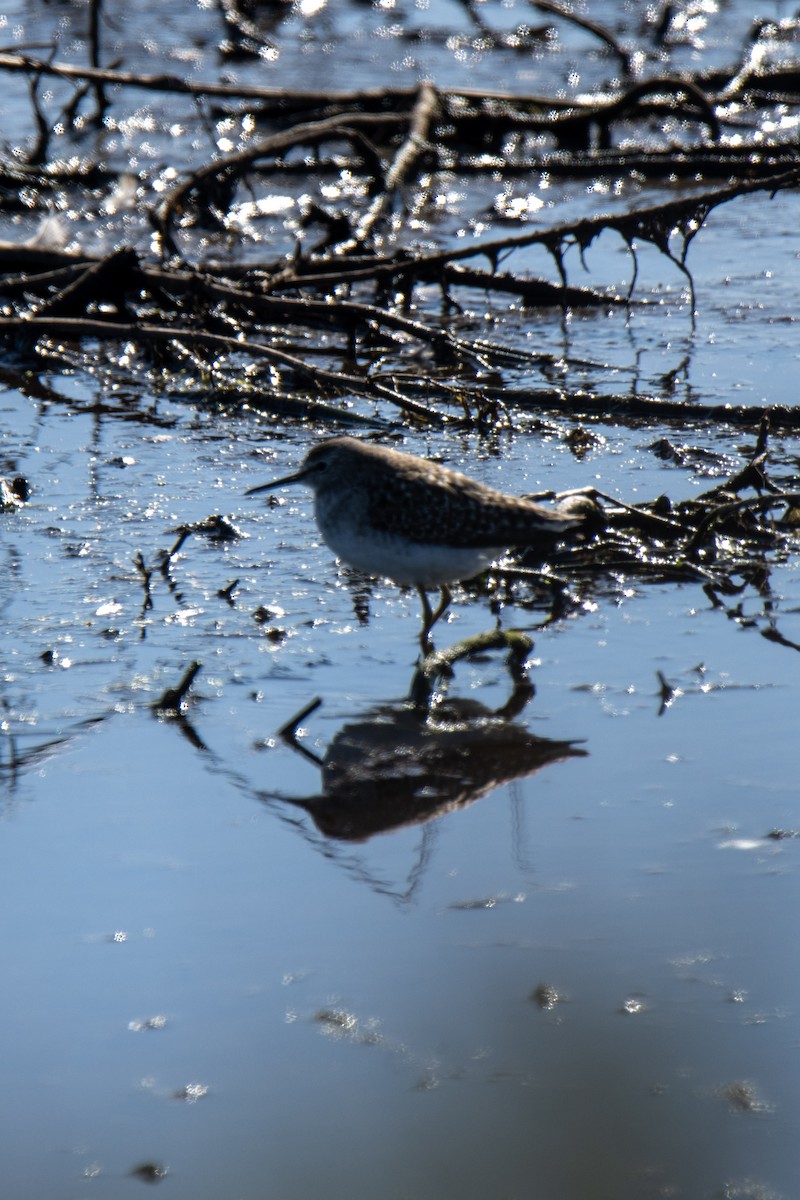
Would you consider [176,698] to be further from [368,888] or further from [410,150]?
[410,150]

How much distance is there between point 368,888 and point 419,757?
34.8 inches

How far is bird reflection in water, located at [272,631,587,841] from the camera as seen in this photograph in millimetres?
4859

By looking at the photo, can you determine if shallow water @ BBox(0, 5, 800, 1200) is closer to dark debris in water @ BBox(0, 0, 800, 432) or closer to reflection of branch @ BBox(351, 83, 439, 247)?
dark debris in water @ BBox(0, 0, 800, 432)

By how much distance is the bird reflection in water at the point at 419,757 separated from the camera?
486cm

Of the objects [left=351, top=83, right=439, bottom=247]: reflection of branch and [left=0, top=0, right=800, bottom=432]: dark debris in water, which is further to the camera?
[left=351, top=83, right=439, bottom=247]: reflection of branch

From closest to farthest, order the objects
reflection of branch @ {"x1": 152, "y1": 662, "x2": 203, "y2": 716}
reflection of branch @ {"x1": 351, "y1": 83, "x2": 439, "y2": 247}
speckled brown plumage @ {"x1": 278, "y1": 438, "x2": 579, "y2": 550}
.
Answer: reflection of branch @ {"x1": 152, "y1": 662, "x2": 203, "y2": 716}
speckled brown plumage @ {"x1": 278, "y1": 438, "x2": 579, "y2": 550}
reflection of branch @ {"x1": 351, "y1": 83, "x2": 439, "y2": 247}

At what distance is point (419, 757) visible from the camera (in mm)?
5219

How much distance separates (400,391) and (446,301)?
171 cm

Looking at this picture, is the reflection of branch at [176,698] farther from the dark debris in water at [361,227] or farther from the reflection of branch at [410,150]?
the reflection of branch at [410,150]

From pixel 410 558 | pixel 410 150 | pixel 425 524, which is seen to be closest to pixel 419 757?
pixel 410 558

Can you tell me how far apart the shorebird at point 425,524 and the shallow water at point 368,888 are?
0.99ft

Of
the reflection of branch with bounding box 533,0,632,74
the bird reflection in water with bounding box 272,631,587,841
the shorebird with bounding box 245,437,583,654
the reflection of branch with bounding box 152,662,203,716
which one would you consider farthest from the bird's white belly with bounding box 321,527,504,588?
the reflection of branch with bounding box 533,0,632,74

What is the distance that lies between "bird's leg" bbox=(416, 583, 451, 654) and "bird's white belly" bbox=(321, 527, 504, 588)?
0.26 ft

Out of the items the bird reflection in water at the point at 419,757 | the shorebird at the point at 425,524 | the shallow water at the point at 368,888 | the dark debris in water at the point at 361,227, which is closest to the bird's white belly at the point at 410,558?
the shorebird at the point at 425,524
